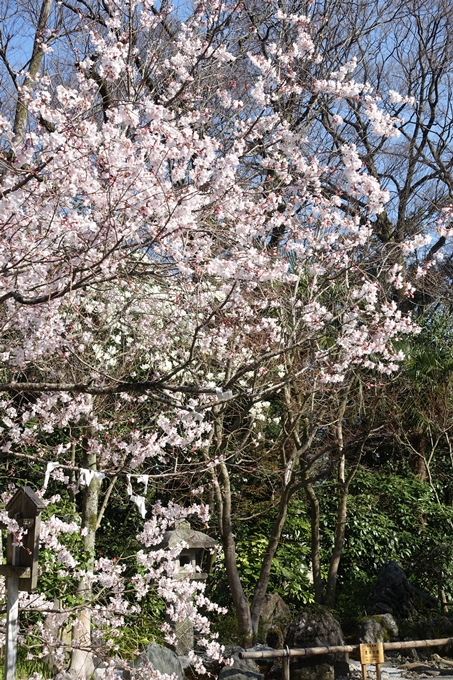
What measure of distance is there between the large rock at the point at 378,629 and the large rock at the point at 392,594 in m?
0.59

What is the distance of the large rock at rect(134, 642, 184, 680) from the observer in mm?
5359

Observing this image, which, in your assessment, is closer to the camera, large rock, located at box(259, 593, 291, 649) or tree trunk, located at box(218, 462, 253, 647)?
tree trunk, located at box(218, 462, 253, 647)

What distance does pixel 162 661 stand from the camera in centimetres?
544

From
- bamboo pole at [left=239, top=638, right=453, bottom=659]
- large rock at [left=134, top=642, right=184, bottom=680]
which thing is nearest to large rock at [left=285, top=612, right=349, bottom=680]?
bamboo pole at [left=239, top=638, right=453, bottom=659]

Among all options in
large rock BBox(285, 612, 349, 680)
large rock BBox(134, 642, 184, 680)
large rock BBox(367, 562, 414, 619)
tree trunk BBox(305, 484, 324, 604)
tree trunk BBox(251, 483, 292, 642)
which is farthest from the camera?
tree trunk BBox(305, 484, 324, 604)

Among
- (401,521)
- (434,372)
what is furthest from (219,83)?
(401,521)

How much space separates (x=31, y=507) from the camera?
151 inches

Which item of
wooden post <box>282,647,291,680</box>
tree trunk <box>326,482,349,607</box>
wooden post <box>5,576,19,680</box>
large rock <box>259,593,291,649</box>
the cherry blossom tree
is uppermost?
the cherry blossom tree

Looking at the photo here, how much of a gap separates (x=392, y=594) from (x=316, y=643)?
2.31 metres

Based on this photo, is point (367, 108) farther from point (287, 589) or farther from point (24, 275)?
point (287, 589)

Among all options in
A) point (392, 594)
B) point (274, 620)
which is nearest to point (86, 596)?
point (274, 620)

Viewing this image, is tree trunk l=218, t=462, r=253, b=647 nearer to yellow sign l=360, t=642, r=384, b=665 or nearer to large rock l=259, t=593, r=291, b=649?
large rock l=259, t=593, r=291, b=649

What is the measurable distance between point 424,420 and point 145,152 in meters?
6.94

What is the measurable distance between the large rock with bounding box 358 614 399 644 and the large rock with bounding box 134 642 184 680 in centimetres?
226
